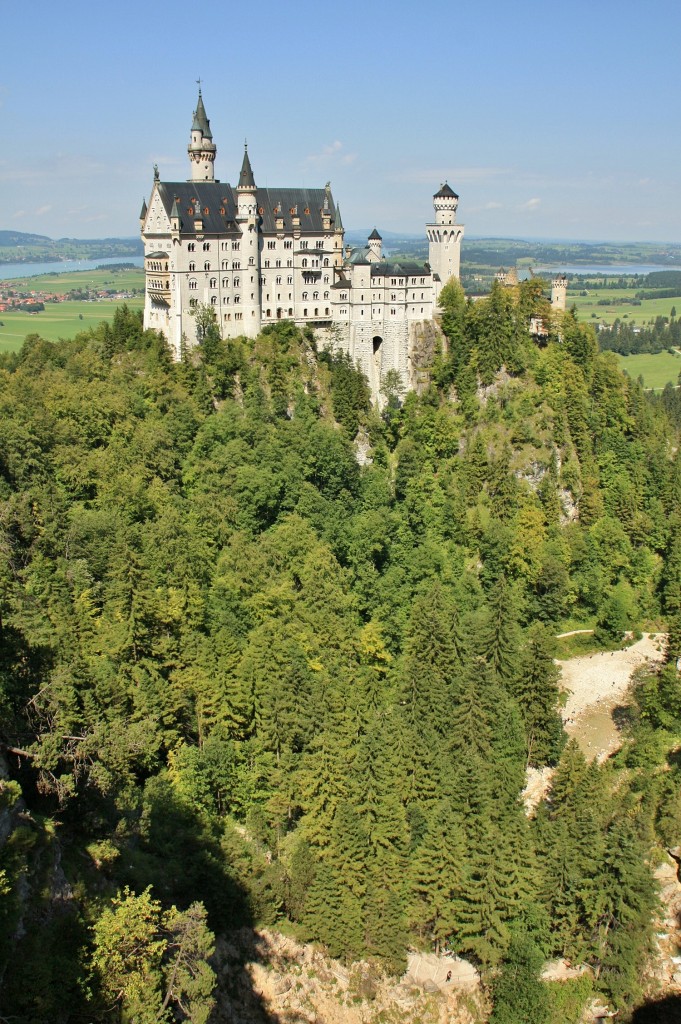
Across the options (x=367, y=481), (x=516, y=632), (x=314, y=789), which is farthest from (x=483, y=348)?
(x=314, y=789)

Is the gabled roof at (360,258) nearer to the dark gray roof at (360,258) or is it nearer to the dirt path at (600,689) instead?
the dark gray roof at (360,258)

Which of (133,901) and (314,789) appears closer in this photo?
(133,901)

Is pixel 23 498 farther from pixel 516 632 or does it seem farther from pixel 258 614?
pixel 516 632

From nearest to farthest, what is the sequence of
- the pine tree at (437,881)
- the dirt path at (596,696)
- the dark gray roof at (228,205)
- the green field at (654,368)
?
the pine tree at (437,881) → the dirt path at (596,696) → the dark gray roof at (228,205) → the green field at (654,368)

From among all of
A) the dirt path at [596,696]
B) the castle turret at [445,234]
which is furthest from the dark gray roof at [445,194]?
the dirt path at [596,696]

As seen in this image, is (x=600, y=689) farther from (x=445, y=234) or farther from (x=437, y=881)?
(x=445, y=234)

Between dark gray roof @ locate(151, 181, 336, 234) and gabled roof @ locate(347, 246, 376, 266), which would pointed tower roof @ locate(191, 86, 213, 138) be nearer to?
dark gray roof @ locate(151, 181, 336, 234)
